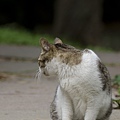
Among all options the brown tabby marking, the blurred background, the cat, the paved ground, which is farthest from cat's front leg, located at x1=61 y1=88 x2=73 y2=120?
the blurred background

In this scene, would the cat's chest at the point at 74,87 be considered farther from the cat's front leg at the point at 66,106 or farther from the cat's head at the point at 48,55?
the cat's head at the point at 48,55

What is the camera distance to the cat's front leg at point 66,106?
521 centimetres

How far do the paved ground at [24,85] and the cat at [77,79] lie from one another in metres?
0.70

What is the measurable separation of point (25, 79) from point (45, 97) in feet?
5.38

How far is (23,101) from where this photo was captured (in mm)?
6871

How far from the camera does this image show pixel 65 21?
56.6ft

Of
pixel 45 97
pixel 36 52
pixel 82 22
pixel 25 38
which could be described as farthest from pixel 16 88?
pixel 82 22

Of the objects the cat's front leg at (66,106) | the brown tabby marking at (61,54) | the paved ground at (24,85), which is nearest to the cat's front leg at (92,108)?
the cat's front leg at (66,106)

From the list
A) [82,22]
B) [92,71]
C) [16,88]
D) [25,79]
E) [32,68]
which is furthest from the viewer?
[82,22]

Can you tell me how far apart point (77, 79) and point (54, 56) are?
308mm

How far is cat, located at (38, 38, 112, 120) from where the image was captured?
510cm

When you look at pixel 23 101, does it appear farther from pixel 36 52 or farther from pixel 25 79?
pixel 36 52

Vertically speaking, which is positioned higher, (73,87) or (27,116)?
(73,87)

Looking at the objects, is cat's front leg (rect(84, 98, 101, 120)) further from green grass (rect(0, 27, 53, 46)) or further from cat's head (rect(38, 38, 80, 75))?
green grass (rect(0, 27, 53, 46))
